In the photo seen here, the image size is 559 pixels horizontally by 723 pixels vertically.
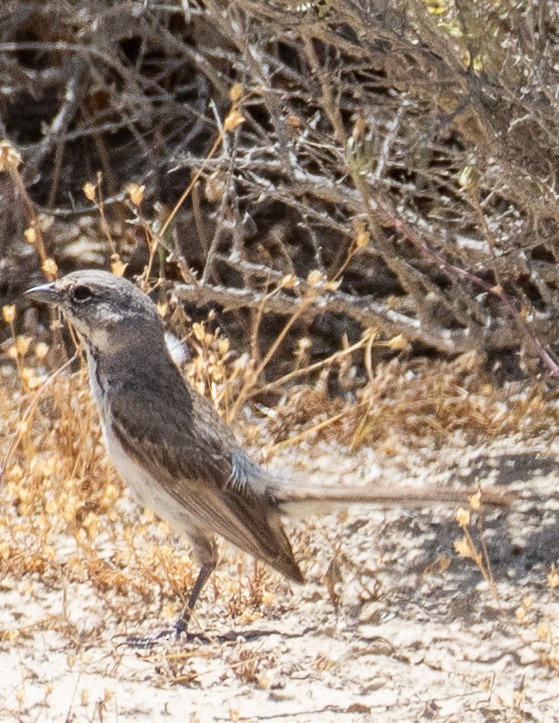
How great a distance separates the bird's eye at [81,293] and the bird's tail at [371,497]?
100 centimetres

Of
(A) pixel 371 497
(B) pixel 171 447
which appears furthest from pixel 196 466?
(A) pixel 371 497

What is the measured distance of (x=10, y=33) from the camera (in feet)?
27.8

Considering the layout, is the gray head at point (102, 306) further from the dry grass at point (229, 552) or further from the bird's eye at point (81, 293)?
the dry grass at point (229, 552)

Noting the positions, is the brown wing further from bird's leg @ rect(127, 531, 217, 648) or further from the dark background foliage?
the dark background foliage

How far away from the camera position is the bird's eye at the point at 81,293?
530cm

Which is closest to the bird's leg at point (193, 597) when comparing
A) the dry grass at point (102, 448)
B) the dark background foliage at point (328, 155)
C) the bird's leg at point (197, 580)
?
the bird's leg at point (197, 580)

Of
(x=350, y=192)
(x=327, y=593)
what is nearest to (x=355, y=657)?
(x=327, y=593)

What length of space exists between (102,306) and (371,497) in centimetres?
127

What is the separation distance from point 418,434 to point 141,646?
1838 mm

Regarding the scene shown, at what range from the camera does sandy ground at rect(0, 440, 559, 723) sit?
4555 millimetres

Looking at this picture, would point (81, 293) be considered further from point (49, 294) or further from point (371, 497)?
point (371, 497)

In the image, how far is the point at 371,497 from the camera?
4.80 meters

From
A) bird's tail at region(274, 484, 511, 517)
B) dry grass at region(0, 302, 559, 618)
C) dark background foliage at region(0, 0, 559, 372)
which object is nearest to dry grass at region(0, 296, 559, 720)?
dry grass at region(0, 302, 559, 618)

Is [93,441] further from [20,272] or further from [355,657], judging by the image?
[20,272]
